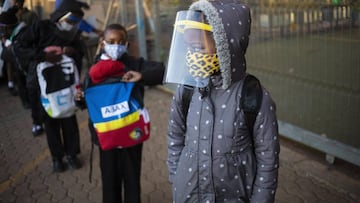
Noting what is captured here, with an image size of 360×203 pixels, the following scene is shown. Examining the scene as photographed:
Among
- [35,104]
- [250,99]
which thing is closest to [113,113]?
[250,99]

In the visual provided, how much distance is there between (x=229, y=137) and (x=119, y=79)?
135 cm

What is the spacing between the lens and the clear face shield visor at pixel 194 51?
78.0 inches

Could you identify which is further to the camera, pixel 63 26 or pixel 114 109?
pixel 63 26

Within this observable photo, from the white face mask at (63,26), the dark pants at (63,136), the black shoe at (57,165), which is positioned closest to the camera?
the white face mask at (63,26)

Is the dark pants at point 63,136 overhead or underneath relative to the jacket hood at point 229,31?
underneath

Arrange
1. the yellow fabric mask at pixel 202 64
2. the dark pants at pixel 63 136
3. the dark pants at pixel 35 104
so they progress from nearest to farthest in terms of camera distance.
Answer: the yellow fabric mask at pixel 202 64 → the dark pants at pixel 63 136 → the dark pants at pixel 35 104

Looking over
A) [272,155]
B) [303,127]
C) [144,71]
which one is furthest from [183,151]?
[303,127]

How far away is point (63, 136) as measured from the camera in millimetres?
4547

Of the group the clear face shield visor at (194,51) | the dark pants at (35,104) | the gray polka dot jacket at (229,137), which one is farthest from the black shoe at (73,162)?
the clear face shield visor at (194,51)

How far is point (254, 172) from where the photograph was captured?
207 centimetres

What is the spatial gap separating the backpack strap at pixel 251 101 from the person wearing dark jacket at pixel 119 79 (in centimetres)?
127

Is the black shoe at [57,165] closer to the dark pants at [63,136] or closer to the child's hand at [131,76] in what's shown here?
the dark pants at [63,136]

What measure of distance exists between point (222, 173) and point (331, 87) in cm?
252

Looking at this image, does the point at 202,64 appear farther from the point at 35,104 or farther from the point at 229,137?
the point at 35,104
